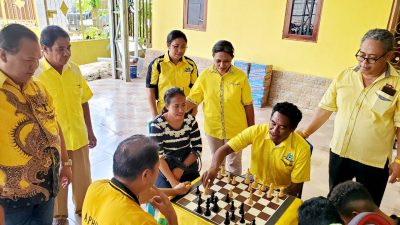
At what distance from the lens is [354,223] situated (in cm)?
99

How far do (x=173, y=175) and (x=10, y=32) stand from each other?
4.77 feet

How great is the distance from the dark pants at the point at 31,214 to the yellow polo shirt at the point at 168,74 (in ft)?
5.43

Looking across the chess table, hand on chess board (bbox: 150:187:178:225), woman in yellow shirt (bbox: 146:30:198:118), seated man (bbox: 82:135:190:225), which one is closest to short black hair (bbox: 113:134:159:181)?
seated man (bbox: 82:135:190:225)

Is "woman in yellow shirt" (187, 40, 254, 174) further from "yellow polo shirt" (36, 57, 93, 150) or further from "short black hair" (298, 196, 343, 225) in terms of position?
"short black hair" (298, 196, 343, 225)

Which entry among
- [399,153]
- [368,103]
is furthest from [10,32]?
[399,153]

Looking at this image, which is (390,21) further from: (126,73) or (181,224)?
(126,73)

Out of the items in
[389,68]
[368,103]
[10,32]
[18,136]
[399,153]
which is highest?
[10,32]

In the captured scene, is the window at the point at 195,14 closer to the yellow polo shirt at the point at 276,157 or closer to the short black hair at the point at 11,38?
the yellow polo shirt at the point at 276,157

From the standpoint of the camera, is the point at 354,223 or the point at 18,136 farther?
the point at 18,136

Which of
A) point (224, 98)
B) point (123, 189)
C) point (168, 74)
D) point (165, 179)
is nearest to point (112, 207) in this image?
point (123, 189)

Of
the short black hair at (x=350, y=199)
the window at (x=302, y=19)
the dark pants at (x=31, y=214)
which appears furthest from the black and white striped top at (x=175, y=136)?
the window at (x=302, y=19)

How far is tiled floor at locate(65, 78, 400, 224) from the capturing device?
138 inches

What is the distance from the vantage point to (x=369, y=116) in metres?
2.08

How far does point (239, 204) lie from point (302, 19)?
4.98 m
